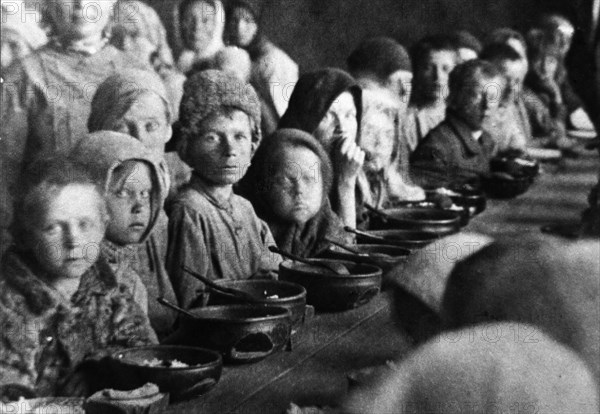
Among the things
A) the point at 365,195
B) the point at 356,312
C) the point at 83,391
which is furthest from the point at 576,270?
the point at 83,391

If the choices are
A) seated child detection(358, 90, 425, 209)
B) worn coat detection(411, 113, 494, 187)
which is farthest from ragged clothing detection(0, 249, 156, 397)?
worn coat detection(411, 113, 494, 187)

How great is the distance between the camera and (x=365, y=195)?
4605mm

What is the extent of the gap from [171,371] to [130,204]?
57 centimetres

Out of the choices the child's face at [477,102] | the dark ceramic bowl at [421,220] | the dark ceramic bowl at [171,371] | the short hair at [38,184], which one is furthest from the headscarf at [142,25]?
the child's face at [477,102]

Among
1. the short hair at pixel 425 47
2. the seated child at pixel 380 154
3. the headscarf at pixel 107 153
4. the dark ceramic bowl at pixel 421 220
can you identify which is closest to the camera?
the headscarf at pixel 107 153

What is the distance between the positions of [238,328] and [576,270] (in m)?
2.43

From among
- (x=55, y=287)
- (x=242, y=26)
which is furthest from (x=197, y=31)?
(x=55, y=287)

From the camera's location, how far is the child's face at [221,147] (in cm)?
328

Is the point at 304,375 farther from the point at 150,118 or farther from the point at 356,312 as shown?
the point at 150,118

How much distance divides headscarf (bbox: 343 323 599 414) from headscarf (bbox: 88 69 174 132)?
5.05 ft

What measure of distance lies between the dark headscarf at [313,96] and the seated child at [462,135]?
130 cm

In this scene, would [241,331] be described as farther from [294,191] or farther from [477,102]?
[477,102]

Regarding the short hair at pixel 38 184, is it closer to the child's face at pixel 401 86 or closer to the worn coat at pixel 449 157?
the child's face at pixel 401 86

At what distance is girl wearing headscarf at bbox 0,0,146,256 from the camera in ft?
8.26
